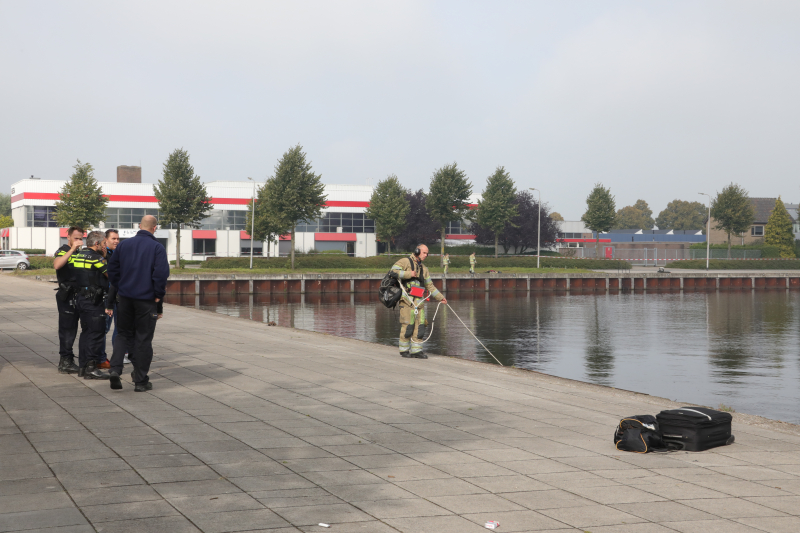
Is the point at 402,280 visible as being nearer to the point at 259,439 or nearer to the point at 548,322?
the point at 259,439

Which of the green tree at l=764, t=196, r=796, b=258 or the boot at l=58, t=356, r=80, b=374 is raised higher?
the green tree at l=764, t=196, r=796, b=258

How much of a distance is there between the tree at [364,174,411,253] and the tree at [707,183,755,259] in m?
33.6

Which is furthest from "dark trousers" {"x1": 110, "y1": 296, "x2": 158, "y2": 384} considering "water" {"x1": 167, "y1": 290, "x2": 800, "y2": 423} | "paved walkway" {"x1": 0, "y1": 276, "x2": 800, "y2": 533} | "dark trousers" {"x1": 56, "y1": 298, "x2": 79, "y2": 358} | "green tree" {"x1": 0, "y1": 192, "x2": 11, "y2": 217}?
"green tree" {"x1": 0, "y1": 192, "x2": 11, "y2": 217}

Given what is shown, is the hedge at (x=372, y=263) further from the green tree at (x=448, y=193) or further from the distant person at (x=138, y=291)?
the distant person at (x=138, y=291)

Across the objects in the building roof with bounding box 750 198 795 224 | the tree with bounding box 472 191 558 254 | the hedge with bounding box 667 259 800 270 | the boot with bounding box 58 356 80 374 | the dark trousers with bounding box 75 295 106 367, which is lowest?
the hedge with bounding box 667 259 800 270

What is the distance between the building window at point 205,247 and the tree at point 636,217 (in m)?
119

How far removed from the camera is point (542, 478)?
5.42m

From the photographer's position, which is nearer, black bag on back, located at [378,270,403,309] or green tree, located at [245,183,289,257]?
black bag on back, located at [378,270,403,309]

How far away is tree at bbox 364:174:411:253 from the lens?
70375mm

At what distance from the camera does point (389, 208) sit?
7019 centimetres

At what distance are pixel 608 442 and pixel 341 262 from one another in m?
52.1

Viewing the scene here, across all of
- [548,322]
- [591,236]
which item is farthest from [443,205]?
[591,236]

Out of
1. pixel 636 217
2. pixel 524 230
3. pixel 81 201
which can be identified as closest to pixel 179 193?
pixel 81 201

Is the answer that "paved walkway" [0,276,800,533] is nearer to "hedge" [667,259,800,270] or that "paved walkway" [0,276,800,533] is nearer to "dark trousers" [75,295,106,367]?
"dark trousers" [75,295,106,367]
